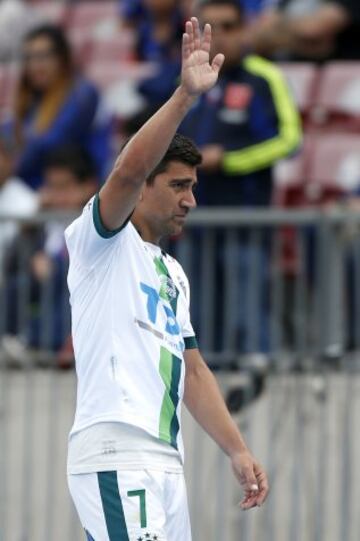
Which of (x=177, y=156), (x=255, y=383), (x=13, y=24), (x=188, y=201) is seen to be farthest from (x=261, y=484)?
(x=13, y=24)

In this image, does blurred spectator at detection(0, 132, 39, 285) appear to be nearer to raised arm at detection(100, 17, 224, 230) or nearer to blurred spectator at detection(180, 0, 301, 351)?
blurred spectator at detection(180, 0, 301, 351)

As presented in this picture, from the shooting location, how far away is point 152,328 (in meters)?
5.55

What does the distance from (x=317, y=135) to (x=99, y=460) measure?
5.52 metres

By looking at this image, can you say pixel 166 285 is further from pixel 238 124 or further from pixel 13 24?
pixel 13 24

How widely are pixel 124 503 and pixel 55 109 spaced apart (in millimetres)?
5325

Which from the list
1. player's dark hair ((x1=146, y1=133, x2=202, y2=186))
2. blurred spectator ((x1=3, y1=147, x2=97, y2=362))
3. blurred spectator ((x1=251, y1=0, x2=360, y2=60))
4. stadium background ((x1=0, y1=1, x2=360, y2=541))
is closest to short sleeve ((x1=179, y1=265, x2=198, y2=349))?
player's dark hair ((x1=146, y1=133, x2=202, y2=186))

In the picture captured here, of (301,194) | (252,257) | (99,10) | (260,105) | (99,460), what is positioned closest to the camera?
(99,460)

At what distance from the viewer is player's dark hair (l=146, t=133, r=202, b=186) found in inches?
222

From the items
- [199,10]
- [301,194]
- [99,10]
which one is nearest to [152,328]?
[199,10]

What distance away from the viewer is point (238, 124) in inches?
359

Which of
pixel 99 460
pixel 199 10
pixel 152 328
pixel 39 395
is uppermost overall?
pixel 199 10

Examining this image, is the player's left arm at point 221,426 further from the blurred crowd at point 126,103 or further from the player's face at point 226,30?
the player's face at point 226,30

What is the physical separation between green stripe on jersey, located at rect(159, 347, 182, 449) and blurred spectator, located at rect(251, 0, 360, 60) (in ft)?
16.9

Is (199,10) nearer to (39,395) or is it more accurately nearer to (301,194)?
(301,194)
